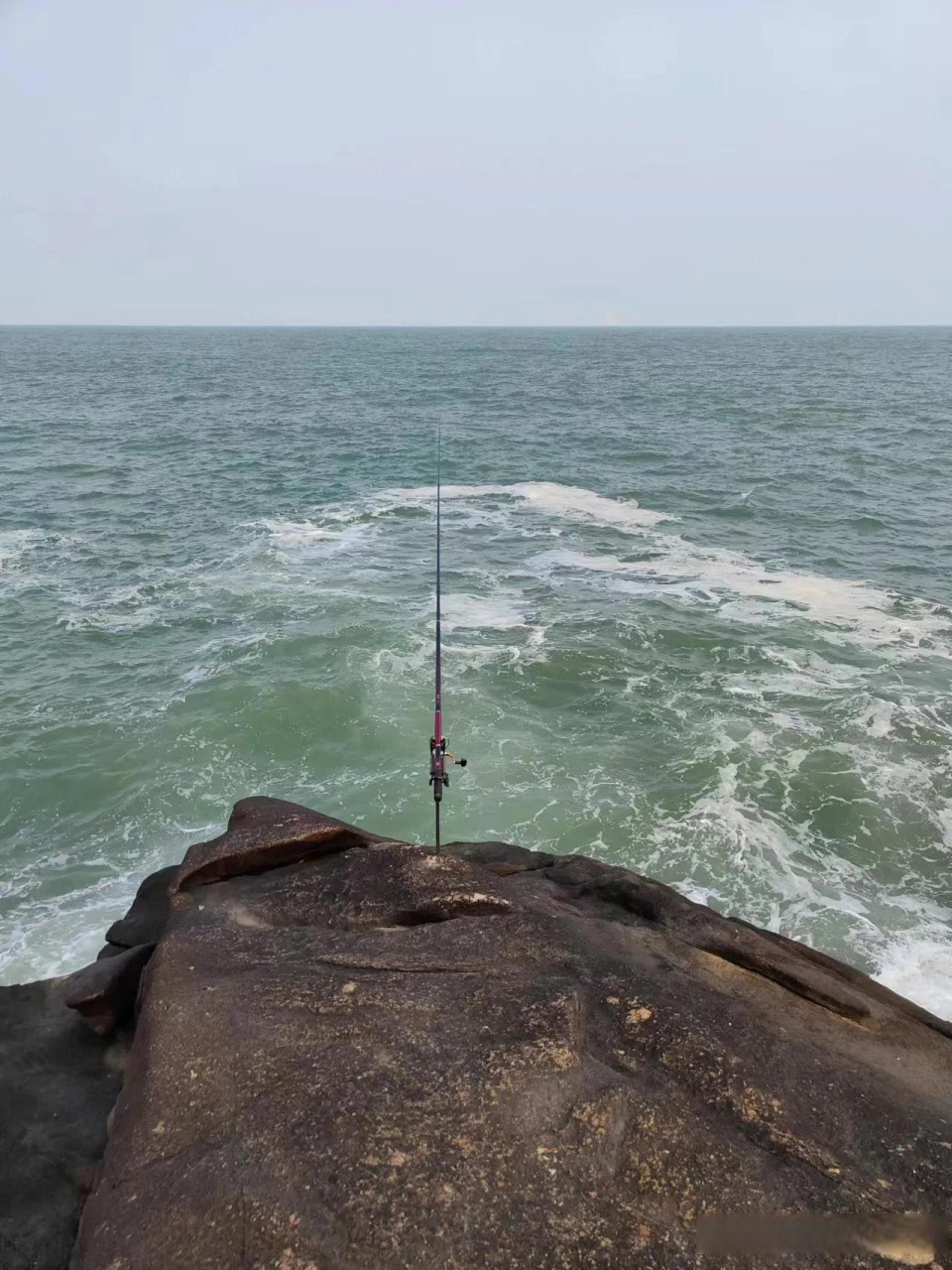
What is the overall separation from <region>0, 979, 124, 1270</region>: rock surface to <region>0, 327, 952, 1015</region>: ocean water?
4563mm

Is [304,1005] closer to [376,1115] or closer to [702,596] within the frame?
[376,1115]

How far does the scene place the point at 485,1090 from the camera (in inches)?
172

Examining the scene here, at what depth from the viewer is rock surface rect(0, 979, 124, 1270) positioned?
420 cm

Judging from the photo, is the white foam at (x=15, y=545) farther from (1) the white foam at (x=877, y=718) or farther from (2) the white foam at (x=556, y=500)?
(1) the white foam at (x=877, y=718)

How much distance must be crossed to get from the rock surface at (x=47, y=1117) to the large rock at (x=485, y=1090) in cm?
45

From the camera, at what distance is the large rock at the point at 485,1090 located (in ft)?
12.4

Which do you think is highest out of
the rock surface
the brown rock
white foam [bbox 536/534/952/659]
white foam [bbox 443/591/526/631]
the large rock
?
the large rock

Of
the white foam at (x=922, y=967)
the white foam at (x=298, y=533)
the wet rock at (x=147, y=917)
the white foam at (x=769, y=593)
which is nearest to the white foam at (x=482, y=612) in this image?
the white foam at (x=769, y=593)

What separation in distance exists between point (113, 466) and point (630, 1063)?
37957mm

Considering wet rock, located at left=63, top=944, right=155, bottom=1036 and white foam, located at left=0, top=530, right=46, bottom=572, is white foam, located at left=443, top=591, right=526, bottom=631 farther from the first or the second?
wet rock, located at left=63, top=944, right=155, bottom=1036

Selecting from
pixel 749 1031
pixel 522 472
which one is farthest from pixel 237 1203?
pixel 522 472

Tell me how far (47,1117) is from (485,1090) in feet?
9.54

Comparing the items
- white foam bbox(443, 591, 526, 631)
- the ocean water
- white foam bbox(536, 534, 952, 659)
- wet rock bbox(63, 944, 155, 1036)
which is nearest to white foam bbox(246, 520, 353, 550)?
the ocean water

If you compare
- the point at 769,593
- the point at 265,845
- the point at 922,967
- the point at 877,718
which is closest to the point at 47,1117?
the point at 265,845
